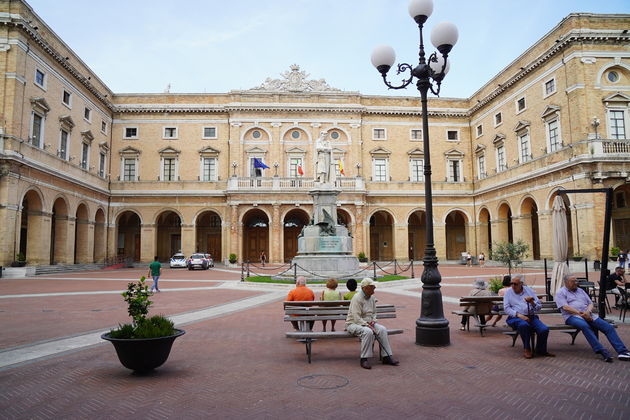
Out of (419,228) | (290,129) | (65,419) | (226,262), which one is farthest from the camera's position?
(419,228)

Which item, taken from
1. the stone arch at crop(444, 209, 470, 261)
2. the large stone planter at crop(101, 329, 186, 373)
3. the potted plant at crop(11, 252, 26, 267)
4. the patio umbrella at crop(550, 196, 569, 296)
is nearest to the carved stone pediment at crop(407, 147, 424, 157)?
the stone arch at crop(444, 209, 470, 261)

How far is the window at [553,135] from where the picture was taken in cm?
2892

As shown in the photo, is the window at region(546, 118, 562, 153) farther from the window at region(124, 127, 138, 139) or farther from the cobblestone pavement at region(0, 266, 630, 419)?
the window at region(124, 127, 138, 139)

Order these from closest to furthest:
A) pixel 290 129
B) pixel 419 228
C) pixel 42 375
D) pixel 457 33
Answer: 1. pixel 42 375
2. pixel 457 33
3. pixel 290 129
4. pixel 419 228

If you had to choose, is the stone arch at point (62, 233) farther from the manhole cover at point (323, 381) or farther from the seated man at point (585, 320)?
the seated man at point (585, 320)

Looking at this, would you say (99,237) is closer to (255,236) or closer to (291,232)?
(255,236)

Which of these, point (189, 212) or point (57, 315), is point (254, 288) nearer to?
point (57, 315)

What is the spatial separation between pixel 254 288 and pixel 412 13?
12.6 m

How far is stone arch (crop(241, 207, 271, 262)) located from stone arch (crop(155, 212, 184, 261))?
21.1ft

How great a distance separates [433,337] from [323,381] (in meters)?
2.64

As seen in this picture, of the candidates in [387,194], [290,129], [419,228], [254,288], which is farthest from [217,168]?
[254,288]

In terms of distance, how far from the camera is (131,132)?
132 ft

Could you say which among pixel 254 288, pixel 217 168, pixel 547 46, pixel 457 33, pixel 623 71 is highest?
pixel 547 46

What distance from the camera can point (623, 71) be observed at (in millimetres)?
27266
